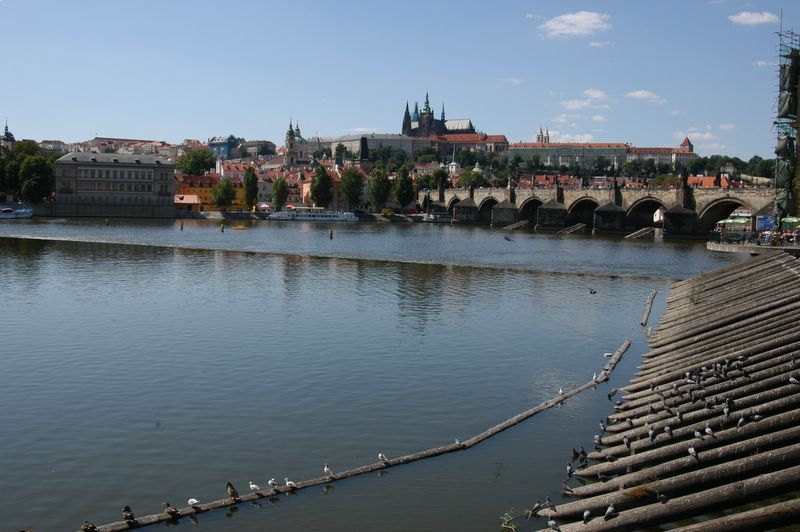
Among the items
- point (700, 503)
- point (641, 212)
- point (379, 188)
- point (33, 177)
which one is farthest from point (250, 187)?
point (700, 503)

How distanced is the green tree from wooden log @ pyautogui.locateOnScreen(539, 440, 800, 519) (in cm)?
12731

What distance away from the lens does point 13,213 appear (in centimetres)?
12125

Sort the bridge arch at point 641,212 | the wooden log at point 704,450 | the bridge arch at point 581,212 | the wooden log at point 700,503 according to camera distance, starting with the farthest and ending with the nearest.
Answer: the bridge arch at point 581,212 → the bridge arch at point 641,212 → the wooden log at point 704,450 → the wooden log at point 700,503

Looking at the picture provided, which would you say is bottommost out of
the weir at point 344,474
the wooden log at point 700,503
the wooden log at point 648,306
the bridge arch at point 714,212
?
the wooden log at point 648,306

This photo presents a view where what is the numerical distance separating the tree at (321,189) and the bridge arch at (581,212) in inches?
2035

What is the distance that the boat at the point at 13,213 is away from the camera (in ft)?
393

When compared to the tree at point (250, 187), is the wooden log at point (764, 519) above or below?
below

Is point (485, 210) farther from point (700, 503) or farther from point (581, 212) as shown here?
point (700, 503)

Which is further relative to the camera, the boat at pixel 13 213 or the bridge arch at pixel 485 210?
the bridge arch at pixel 485 210

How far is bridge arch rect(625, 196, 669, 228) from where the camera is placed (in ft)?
388

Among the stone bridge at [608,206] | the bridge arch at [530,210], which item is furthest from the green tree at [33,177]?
the bridge arch at [530,210]

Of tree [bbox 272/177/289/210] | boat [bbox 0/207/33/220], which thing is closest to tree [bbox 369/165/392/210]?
tree [bbox 272/177/289/210]

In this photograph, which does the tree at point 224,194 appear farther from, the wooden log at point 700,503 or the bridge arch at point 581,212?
the wooden log at point 700,503

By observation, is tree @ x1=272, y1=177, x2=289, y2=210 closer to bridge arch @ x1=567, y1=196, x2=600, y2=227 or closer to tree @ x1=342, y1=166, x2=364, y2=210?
tree @ x1=342, y1=166, x2=364, y2=210
